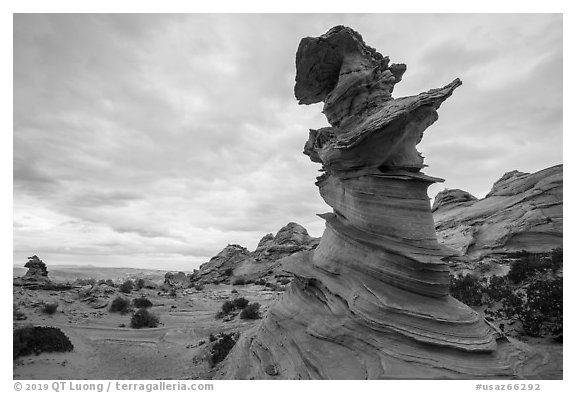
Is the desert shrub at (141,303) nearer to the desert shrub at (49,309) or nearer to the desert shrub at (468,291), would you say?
the desert shrub at (49,309)

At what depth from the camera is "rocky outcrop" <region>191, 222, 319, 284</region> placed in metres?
40.2

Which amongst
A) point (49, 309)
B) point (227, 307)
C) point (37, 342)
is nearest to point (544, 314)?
point (227, 307)

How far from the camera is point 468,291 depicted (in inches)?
600

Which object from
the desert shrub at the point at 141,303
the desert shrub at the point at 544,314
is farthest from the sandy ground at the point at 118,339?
the desert shrub at the point at 544,314

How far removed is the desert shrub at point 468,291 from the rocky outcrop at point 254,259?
76.1 feet

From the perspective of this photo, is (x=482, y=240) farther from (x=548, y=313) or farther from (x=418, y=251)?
(x=418, y=251)

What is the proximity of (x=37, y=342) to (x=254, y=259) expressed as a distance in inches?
1302

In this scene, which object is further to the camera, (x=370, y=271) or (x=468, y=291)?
(x=468, y=291)

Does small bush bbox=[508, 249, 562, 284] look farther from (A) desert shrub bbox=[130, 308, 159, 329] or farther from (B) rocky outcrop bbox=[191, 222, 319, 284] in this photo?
(B) rocky outcrop bbox=[191, 222, 319, 284]

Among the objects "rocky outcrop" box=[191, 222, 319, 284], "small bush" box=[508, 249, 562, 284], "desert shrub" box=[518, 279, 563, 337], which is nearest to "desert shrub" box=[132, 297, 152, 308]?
"rocky outcrop" box=[191, 222, 319, 284]

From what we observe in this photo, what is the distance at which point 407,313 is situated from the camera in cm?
767

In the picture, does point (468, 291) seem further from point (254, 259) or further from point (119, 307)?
point (254, 259)

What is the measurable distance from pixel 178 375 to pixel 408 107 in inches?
448

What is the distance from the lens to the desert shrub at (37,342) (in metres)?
11.0
